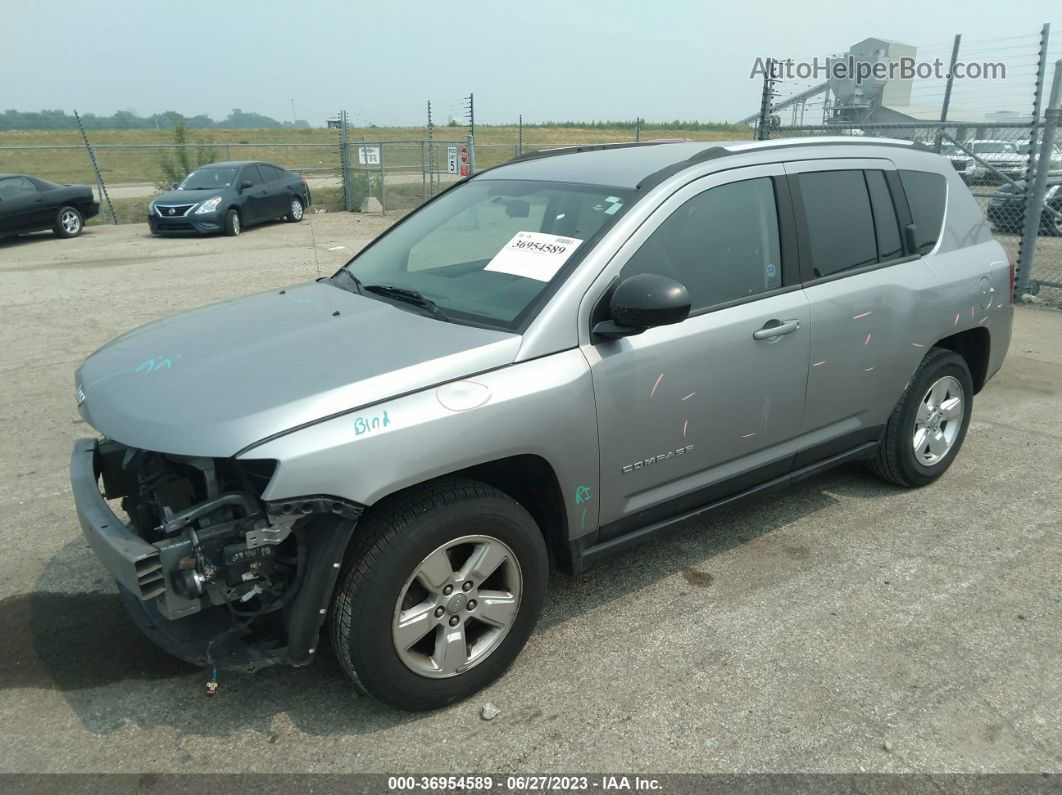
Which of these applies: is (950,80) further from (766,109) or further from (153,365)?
(153,365)

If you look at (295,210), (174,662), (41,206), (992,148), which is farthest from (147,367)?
(295,210)

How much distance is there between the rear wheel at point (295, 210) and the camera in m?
18.8

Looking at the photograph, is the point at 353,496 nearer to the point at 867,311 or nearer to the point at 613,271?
the point at 613,271

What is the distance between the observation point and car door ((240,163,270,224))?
17.1 metres

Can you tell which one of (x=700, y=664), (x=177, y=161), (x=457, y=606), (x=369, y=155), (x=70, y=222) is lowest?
(x=700, y=664)

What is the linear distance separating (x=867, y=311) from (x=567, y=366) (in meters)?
1.81

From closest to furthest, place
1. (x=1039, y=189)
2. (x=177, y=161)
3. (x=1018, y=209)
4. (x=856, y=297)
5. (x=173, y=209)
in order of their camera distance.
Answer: (x=856, y=297), (x=1039, y=189), (x=1018, y=209), (x=173, y=209), (x=177, y=161)

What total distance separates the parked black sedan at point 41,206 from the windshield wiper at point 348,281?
46.5 ft

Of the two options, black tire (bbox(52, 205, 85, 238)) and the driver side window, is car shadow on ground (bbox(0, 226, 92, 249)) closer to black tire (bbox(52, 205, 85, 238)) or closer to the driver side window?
black tire (bbox(52, 205, 85, 238))

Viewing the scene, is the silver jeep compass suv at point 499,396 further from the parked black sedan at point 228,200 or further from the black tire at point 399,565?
the parked black sedan at point 228,200

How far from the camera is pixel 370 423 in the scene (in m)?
2.53

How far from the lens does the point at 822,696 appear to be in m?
2.94

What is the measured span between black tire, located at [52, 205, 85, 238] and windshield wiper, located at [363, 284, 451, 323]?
15395 mm

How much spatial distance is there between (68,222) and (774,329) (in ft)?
55.2
